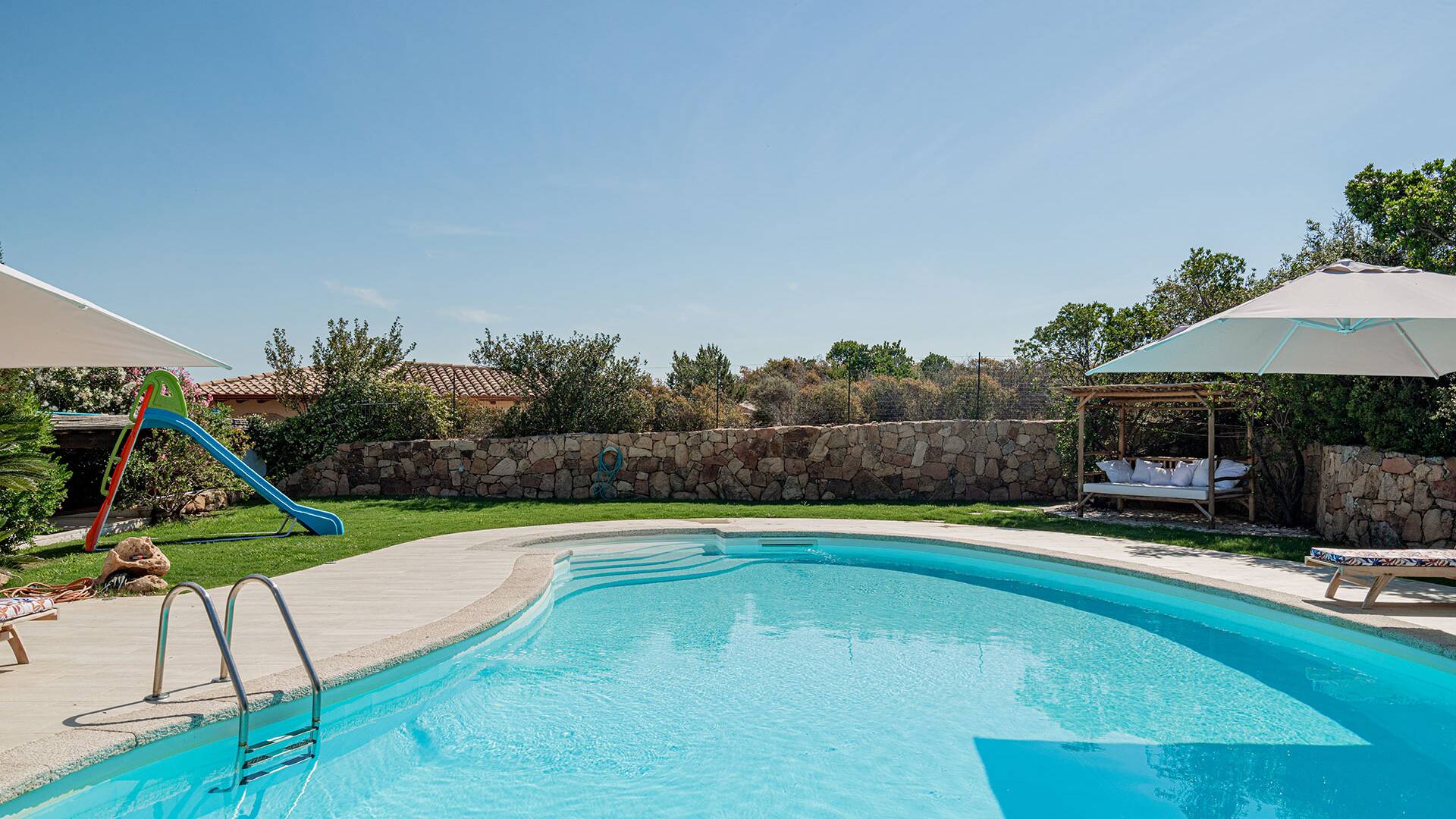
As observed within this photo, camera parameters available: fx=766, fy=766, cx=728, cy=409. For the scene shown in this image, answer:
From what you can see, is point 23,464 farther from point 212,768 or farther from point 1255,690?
point 1255,690

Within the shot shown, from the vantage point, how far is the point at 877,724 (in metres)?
4.27

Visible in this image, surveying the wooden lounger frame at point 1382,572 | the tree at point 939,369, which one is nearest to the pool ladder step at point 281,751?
the wooden lounger frame at point 1382,572

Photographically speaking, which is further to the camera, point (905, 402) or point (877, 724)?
point (905, 402)

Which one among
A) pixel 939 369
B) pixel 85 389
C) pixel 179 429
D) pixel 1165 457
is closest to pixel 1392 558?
pixel 1165 457

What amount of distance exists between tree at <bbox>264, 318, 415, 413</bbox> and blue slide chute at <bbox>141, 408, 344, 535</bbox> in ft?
20.1

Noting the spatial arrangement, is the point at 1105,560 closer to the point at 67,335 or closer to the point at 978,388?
the point at 978,388

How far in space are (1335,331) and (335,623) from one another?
787cm

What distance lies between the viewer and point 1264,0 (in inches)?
345

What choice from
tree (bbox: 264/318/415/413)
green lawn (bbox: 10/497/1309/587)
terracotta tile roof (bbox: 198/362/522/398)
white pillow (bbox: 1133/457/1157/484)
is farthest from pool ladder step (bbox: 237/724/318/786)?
terracotta tile roof (bbox: 198/362/522/398)

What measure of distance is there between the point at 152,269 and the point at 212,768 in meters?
13.4

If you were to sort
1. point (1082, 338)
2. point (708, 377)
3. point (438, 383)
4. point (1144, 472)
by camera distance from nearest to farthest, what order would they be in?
point (1144, 472)
point (1082, 338)
point (708, 377)
point (438, 383)

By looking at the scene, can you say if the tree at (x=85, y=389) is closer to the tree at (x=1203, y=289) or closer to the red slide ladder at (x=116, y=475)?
the red slide ladder at (x=116, y=475)

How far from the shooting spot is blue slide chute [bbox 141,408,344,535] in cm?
838

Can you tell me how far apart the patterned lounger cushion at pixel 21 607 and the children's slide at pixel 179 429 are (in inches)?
165
